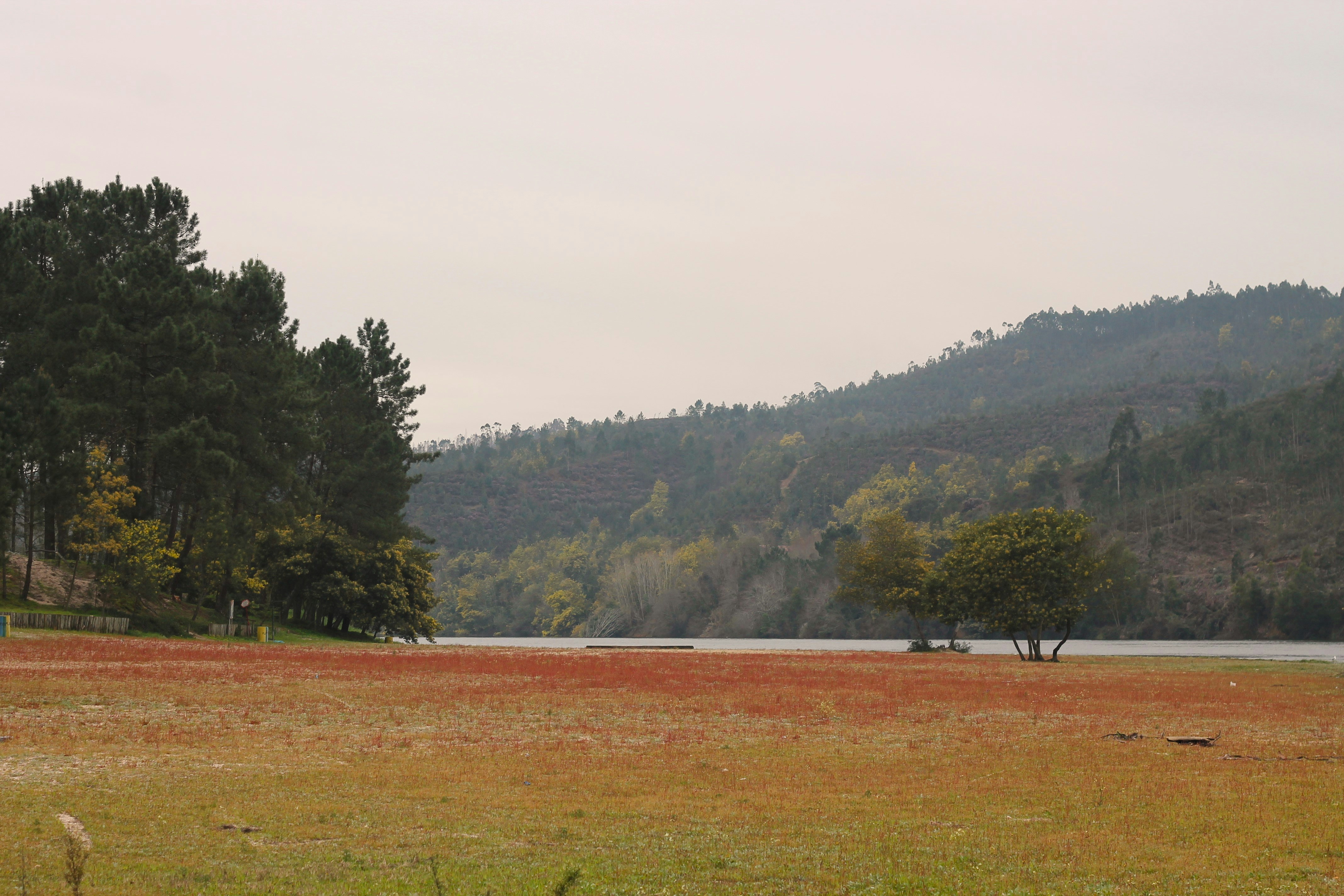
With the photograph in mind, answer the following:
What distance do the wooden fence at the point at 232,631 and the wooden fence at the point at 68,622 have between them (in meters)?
6.11

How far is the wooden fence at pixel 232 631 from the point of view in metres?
60.2

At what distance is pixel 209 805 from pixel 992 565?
194ft

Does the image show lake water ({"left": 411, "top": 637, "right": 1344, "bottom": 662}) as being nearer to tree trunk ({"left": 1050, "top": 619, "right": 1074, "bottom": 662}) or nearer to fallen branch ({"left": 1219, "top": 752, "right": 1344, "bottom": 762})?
tree trunk ({"left": 1050, "top": 619, "right": 1074, "bottom": 662})

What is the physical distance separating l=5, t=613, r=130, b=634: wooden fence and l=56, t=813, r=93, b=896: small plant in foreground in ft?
125

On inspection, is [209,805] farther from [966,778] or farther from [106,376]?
[106,376]

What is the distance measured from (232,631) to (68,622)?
1174 cm

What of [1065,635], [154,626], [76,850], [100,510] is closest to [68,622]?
[100,510]

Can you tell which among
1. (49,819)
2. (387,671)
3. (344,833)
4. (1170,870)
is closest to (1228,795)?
(1170,870)

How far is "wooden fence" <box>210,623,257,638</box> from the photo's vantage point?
6025 cm

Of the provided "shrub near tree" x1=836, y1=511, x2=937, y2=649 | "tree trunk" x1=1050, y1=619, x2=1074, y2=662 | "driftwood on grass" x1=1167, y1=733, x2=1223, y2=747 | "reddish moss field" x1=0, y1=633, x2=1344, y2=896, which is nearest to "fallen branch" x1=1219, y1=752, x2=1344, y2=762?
"reddish moss field" x1=0, y1=633, x2=1344, y2=896

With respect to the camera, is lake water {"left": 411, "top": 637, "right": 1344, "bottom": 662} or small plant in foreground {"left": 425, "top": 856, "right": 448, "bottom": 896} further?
lake water {"left": 411, "top": 637, "right": 1344, "bottom": 662}

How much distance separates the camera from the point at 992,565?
6762 centimetres

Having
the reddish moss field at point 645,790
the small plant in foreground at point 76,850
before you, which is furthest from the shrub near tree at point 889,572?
the small plant in foreground at point 76,850

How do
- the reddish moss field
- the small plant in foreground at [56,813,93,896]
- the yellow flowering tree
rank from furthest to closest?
the yellow flowering tree < the reddish moss field < the small plant in foreground at [56,813,93,896]
